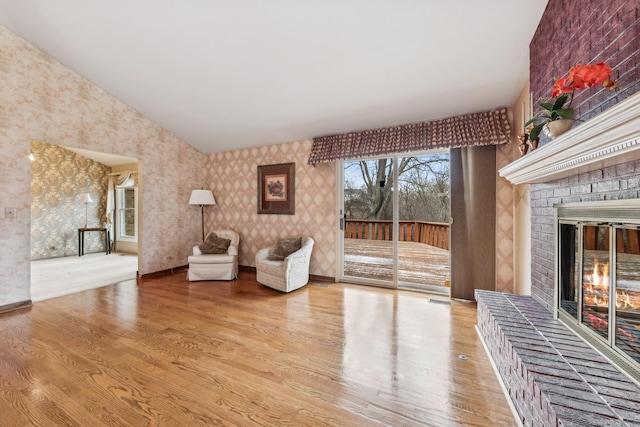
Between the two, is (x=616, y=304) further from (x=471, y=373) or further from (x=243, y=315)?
(x=243, y=315)

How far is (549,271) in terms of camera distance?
1976 millimetres

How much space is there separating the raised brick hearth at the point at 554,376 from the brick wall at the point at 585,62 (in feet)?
1.41

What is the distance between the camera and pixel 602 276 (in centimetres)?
150

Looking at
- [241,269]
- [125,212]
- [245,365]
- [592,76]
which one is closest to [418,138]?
[592,76]

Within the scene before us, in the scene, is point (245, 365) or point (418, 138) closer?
point (245, 365)

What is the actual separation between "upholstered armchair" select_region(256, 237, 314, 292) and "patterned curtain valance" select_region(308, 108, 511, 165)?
1.40 m

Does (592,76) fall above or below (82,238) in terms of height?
above

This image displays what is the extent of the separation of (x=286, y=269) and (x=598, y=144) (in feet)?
10.0

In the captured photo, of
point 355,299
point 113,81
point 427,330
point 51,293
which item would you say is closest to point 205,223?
point 51,293

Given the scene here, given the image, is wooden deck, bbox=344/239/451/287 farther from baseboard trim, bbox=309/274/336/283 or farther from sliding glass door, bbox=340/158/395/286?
baseboard trim, bbox=309/274/336/283

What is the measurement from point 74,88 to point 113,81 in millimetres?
470

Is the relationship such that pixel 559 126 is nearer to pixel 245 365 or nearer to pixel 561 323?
pixel 561 323

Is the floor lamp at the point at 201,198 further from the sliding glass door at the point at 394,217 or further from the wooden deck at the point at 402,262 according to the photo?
the wooden deck at the point at 402,262

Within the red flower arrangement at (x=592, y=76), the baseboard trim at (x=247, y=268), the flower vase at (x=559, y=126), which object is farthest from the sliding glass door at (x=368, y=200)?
the red flower arrangement at (x=592, y=76)
